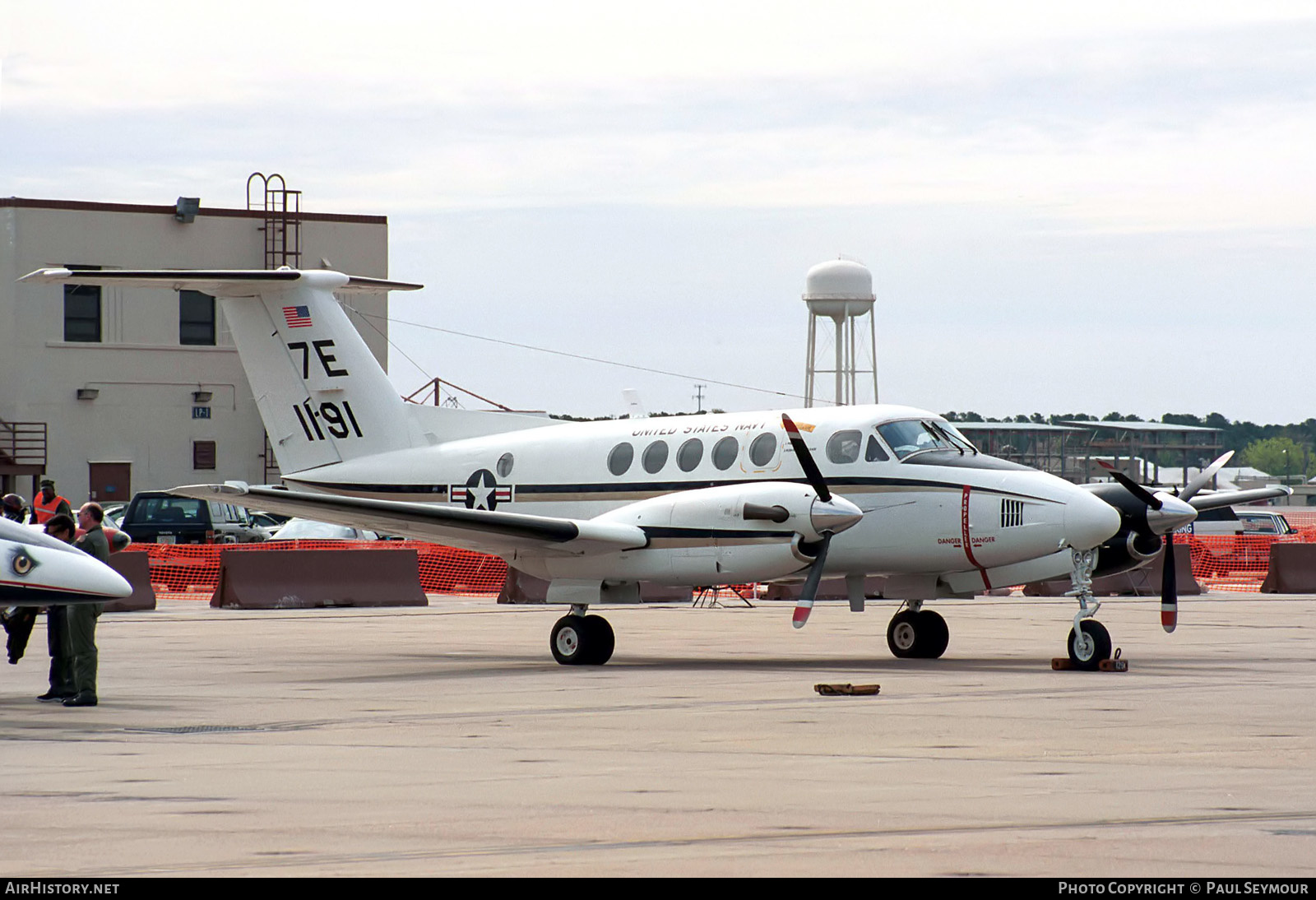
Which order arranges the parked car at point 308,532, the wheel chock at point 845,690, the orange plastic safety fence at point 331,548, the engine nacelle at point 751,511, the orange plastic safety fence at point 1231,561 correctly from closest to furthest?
1. the wheel chock at point 845,690
2. the engine nacelle at point 751,511
3. the orange plastic safety fence at point 331,548
4. the parked car at point 308,532
5. the orange plastic safety fence at point 1231,561

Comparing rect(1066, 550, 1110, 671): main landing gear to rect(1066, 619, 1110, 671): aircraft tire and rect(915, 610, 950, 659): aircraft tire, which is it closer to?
rect(1066, 619, 1110, 671): aircraft tire

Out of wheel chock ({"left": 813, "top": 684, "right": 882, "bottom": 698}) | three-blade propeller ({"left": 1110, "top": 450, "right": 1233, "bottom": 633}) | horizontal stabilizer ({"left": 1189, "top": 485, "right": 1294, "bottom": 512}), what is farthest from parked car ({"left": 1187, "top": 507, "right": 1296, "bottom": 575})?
wheel chock ({"left": 813, "top": 684, "right": 882, "bottom": 698})

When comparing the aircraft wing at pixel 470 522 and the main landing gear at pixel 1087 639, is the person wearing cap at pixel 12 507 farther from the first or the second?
the main landing gear at pixel 1087 639

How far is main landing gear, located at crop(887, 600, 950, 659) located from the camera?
18.3 m

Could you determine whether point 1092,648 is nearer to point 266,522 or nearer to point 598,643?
point 598,643

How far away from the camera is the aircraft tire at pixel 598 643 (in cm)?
1769

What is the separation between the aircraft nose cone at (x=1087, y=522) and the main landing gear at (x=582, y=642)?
16.3 feet

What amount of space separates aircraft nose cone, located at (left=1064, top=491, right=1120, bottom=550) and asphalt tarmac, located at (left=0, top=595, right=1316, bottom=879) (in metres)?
1.36

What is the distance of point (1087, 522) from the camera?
54.1 ft

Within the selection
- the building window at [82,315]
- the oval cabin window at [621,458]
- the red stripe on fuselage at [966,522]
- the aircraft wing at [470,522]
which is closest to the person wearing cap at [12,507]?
the aircraft wing at [470,522]

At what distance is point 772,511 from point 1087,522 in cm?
317

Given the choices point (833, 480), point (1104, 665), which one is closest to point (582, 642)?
point (833, 480)

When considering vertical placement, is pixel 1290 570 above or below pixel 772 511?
below

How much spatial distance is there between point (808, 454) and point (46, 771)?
31.0ft
